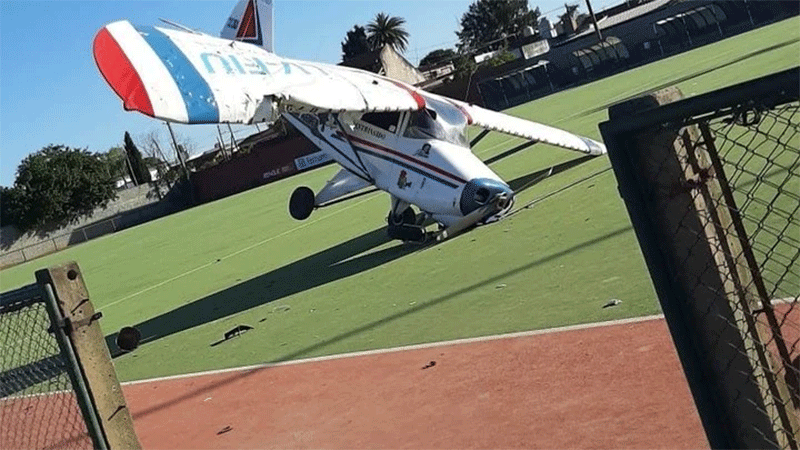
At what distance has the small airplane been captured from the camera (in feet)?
36.6

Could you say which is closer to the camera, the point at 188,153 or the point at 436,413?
the point at 436,413

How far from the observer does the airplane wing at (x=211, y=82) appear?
10.9 m

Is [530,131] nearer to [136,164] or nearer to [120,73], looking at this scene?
[120,73]

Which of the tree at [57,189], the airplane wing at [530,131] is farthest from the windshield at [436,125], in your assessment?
the tree at [57,189]

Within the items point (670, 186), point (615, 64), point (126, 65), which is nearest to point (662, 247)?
point (670, 186)

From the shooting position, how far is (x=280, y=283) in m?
14.8

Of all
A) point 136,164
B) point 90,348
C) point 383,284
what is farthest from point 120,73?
point 136,164

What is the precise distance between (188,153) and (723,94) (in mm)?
88772

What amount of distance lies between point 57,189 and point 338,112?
173 feet

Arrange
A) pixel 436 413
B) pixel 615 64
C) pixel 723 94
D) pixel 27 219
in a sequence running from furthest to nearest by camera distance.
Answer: pixel 27 219 < pixel 615 64 < pixel 436 413 < pixel 723 94

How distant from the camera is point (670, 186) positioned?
3.45 meters

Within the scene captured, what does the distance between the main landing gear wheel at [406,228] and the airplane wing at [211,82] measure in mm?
1633

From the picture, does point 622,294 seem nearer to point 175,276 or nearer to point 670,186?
point 670,186

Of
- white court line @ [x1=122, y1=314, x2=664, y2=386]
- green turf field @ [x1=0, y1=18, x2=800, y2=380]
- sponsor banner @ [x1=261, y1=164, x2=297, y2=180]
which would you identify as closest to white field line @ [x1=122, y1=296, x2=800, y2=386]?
white court line @ [x1=122, y1=314, x2=664, y2=386]
